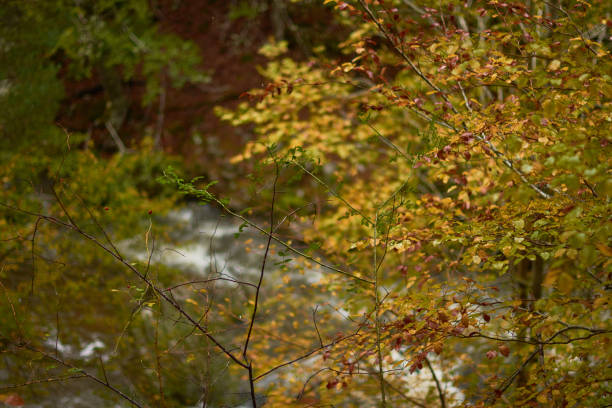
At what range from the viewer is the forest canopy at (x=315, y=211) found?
1986 mm

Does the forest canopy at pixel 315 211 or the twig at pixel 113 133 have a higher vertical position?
the forest canopy at pixel 315 211

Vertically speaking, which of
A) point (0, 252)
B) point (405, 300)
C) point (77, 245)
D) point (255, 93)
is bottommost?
point (77, 245)

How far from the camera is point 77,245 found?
18.5ft

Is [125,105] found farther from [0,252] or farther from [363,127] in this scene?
[363,127]

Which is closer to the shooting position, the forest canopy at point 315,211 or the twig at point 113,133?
the forest canopy at point 315,211

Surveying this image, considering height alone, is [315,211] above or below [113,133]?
above

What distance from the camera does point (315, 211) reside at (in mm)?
2145

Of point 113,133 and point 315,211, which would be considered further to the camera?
point 113,133

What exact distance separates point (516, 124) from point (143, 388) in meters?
3.48

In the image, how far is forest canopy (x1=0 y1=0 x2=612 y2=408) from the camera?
78.2 inches

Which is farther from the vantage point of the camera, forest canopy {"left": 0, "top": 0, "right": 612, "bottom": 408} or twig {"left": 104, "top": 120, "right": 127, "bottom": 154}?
twig {"left": 104, "top": 120, "right": 127, "bottom": 154}

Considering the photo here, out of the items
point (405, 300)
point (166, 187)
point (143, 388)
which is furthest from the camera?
point (166, 187)

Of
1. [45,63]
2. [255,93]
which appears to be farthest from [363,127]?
[45,63]

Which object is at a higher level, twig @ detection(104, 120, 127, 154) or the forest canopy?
the forest canopy
